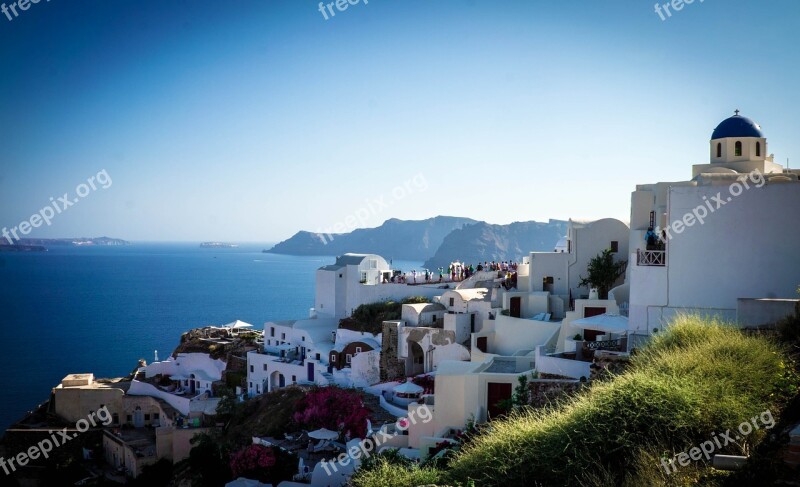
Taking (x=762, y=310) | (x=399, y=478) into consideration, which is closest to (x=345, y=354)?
(x=399, y=478)

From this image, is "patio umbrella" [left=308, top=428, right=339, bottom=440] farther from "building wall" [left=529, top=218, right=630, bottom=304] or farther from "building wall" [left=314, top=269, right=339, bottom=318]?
"building wall" [left=314, top=269, right=339, bottom=318]

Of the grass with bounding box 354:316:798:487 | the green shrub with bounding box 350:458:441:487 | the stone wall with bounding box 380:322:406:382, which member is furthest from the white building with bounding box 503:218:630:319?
the grass with bounding box 354:316:798:487

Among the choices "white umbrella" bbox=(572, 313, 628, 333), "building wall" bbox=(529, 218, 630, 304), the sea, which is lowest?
the sea

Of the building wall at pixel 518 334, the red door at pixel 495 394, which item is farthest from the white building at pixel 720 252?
the building wall at pixel 518 334

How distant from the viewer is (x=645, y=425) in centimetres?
959

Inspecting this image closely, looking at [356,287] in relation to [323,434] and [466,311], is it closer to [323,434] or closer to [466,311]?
[466,311]

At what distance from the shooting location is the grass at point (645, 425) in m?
9.15

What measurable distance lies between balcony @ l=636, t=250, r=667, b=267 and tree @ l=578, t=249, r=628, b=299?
29.1 ft

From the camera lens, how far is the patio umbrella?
23.0 m

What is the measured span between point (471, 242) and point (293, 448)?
5904 inches

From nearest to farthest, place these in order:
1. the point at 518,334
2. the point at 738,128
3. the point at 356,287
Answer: the point at 738,128 → the point at 518,334 → the point at 356,287

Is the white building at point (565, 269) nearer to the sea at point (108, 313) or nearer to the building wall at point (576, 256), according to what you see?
the building wall at point (576, 256)

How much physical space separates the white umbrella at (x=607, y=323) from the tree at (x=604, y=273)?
617 centimetres

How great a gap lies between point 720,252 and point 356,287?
22683 millimetres
